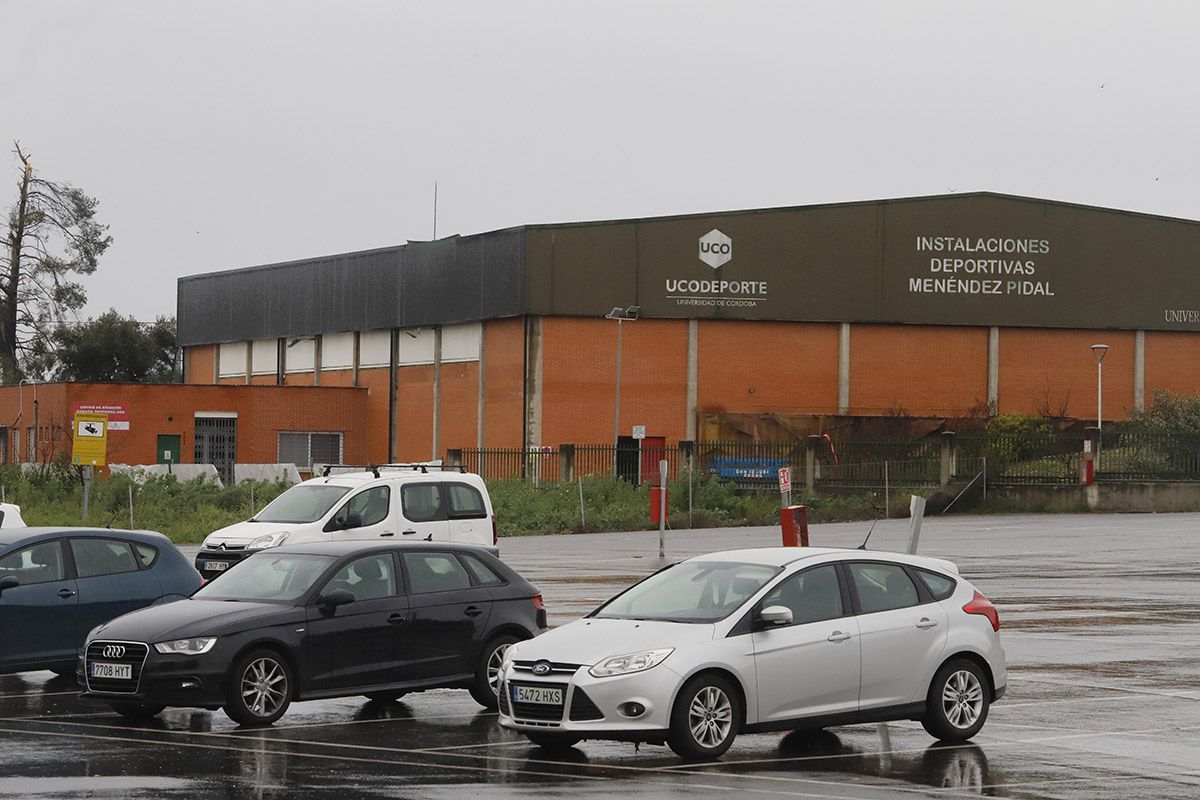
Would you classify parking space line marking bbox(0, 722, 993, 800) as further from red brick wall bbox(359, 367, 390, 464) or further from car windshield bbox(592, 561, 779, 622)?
red brick wall bbox(359, 367, 390, 464)

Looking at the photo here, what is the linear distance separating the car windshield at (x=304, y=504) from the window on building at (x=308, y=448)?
45.1m

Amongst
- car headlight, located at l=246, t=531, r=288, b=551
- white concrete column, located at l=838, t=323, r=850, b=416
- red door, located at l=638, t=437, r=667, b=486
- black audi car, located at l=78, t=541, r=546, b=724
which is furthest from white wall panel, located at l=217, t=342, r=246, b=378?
black audi car, located at l=78, t=541, r=546, b=724

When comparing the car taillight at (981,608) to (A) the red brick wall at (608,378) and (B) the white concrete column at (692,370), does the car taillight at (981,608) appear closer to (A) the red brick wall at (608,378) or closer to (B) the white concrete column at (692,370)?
(A) the red brick wall at (608,378)

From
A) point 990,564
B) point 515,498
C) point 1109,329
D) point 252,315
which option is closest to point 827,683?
point 990,564

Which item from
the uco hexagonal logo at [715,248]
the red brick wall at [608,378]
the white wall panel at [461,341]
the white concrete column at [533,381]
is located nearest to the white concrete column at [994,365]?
the uco hexagonal logo at [715,248]

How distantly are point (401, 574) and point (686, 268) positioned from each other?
48.8 meters

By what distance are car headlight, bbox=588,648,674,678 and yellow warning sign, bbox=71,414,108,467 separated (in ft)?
88.1

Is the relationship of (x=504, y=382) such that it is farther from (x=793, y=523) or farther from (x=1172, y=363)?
(x=793, y=523)

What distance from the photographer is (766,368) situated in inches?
2505

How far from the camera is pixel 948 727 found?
13.8 meters

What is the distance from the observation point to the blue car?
16500 mm

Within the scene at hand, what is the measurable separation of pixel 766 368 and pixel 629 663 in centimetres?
Result: 5159

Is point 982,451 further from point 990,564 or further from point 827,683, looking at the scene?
point 827,683

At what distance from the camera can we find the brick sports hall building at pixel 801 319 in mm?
63000
